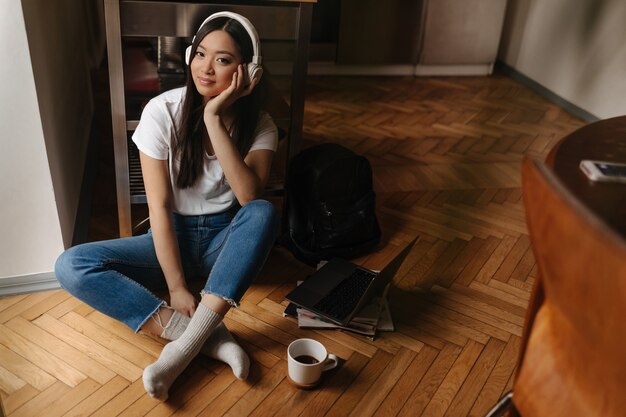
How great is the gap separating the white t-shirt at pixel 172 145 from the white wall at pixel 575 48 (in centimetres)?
222

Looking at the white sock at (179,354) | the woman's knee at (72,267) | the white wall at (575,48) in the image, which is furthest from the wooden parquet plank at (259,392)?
the white wall at (575,48)

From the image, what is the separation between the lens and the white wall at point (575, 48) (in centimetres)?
316

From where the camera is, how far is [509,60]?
4.09 metres

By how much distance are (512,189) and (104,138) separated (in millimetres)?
1724

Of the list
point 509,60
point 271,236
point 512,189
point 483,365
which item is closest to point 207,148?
point 271,236

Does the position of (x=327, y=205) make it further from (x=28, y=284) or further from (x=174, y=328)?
(x=28, y=284)

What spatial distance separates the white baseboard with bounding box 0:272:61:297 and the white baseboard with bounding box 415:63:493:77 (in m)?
2.81

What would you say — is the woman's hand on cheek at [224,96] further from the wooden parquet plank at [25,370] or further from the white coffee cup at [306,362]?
the wooden parquet plank at [25,370]

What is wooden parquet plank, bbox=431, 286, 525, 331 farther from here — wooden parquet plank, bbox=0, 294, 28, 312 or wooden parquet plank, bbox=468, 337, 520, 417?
wooden parquet plank, bbox=0, 294, 28, 312

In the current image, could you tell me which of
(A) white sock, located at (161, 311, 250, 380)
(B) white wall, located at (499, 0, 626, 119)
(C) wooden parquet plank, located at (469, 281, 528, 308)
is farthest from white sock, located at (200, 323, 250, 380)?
(B) white wall, located at (499, 0, 626, 119)

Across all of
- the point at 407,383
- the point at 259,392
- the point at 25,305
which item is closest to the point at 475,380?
the point at 407,383

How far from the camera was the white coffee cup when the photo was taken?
1.41 metres

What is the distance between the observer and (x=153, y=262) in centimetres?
162

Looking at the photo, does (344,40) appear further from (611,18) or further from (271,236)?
(271,236)
